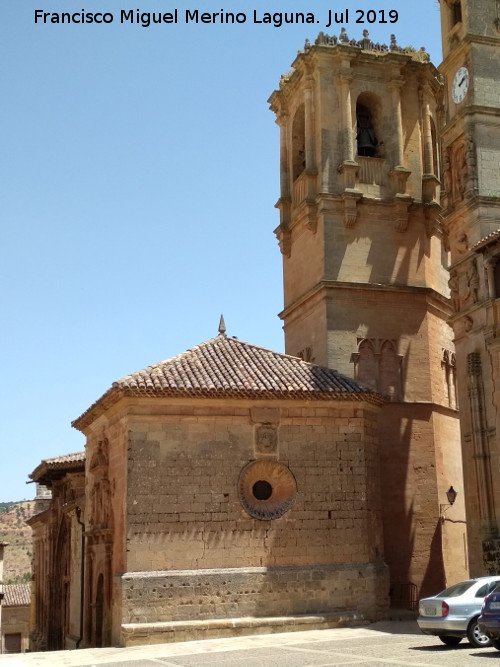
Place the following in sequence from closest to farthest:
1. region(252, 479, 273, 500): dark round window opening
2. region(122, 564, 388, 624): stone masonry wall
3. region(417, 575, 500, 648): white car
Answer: region(417, 575, 500, 648): white car → region(122, 564, 388, 624): stone masonry wall → region(252, 479, 273, 500): dark round window opening

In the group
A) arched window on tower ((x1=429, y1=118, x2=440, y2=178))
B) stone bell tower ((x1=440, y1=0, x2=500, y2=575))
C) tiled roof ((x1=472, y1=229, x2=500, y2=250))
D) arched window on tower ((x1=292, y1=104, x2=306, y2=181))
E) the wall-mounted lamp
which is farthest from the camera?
arched window on tower ((x1=292, y1=104, x2=306, y2=181))

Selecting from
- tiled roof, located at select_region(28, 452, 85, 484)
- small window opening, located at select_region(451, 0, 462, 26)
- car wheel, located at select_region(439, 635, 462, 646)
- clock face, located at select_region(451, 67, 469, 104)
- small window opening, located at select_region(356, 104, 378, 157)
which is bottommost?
car wheel, located at select_region(439, 635, 462, 646)

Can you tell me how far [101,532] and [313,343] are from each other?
879 cm

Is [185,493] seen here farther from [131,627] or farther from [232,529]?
[131,627]

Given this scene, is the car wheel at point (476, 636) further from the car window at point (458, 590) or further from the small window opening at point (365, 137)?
the small window opening at point (365, 137)

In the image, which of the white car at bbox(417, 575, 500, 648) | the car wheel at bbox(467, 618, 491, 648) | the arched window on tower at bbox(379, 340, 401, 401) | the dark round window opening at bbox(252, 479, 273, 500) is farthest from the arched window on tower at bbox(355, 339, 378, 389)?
the car wheel at bbox(467, 618, 491, 648)

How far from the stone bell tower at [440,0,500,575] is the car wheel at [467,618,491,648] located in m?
4.63

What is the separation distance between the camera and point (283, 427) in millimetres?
20125

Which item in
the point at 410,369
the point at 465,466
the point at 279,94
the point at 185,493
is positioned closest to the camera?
the point at 185,493

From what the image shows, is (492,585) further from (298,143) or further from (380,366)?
(298,143)

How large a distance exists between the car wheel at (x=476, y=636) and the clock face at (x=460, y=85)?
13328mm

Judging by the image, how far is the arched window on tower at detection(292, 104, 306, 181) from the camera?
2844 centimetres

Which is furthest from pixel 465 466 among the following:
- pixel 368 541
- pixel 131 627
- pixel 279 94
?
pixel 279 94

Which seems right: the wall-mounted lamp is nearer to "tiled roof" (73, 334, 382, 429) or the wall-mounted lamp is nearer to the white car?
"tiled roof" (73, 334, 382, 429)
